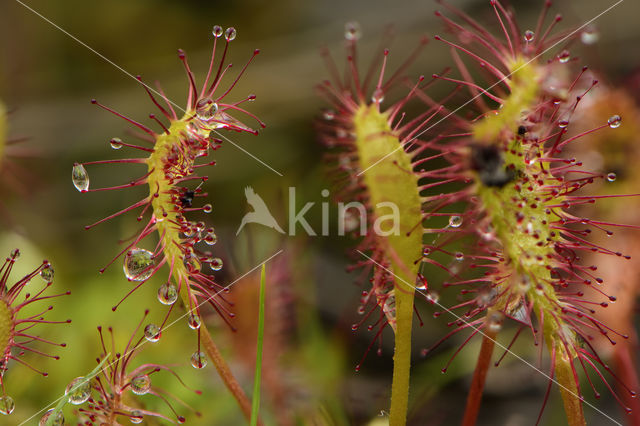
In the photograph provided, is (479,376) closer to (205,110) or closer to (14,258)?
(205,110)

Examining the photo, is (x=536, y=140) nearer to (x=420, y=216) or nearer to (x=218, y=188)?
(x=420, y=216)

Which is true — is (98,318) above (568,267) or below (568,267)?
below

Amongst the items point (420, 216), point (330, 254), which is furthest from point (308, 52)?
point (420, 216)

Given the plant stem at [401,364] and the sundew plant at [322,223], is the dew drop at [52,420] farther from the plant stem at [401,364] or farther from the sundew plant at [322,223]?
the plant stem at [401,364]

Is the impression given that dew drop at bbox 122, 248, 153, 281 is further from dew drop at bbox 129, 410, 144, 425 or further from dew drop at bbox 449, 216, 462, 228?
dew drop at bbox 449, 216, 462, 228

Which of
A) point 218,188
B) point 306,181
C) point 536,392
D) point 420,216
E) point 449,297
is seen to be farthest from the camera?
point 218,188

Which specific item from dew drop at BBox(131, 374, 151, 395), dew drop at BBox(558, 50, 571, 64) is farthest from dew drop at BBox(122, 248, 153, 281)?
dew drop at BBox(558, 50, 571, 64)

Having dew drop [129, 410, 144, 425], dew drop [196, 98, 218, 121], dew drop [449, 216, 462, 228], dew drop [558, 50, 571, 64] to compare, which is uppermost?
dew drop [558, 50, 571, 64]

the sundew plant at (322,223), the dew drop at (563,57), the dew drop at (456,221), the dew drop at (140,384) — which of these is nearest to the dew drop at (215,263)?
the sundew plant at (322,223)
